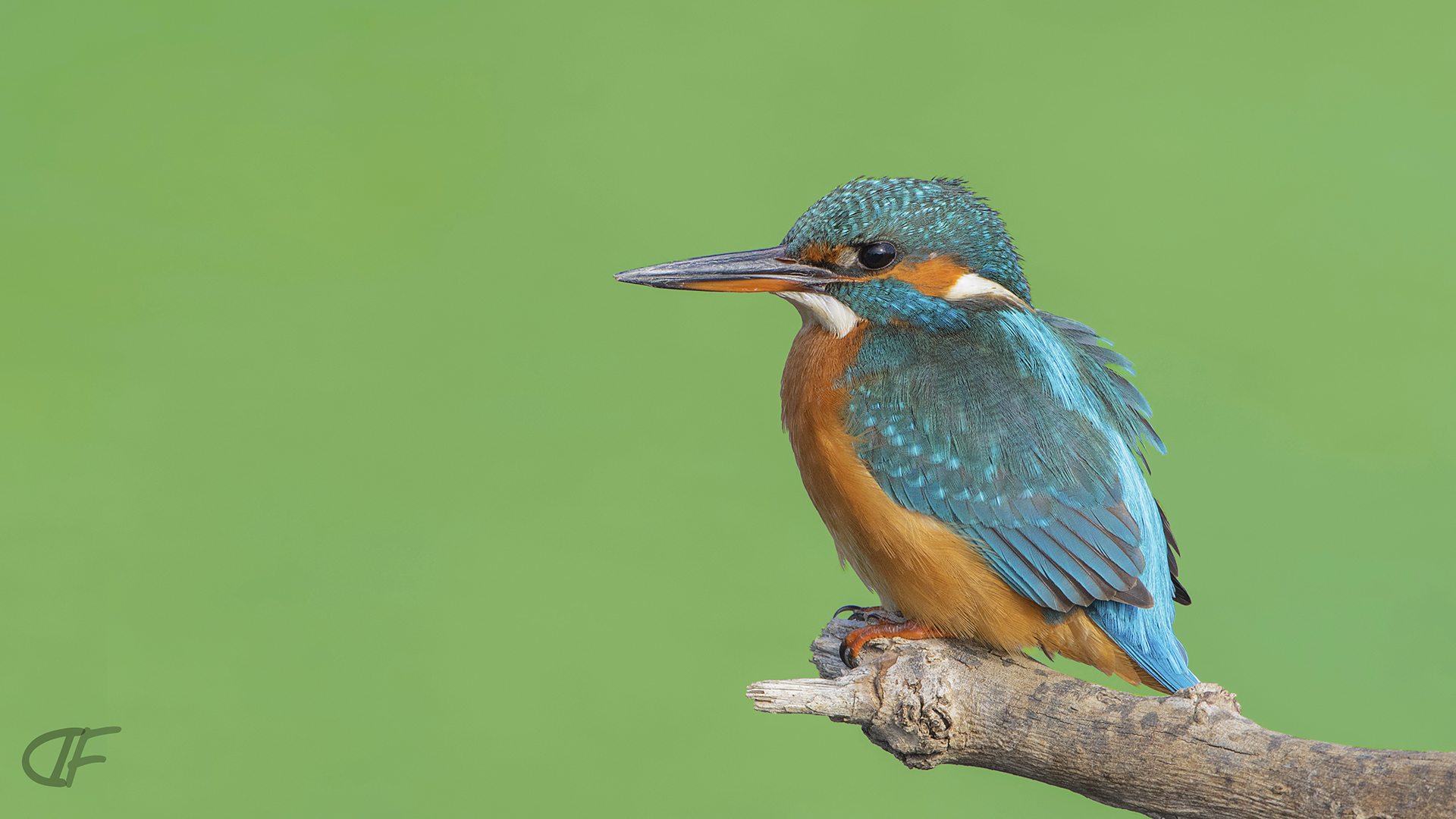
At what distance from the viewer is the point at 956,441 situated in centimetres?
215

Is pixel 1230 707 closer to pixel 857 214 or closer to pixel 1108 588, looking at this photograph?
pixel 1108 588

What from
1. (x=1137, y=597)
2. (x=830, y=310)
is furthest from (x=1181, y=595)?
(x=830, y=310)

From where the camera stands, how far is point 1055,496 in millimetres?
2125

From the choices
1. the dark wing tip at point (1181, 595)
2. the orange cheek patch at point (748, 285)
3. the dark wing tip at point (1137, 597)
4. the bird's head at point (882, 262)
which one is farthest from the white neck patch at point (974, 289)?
the dark wing tip at point (1181, 595)

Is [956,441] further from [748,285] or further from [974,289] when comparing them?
[748,285]

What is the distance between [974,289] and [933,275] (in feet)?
0.32

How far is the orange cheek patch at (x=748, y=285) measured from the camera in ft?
7.47

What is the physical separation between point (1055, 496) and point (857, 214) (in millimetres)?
615

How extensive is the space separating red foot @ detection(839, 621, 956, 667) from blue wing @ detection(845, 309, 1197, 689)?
0.21 metres

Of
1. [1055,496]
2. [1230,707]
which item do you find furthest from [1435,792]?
[1055,496]

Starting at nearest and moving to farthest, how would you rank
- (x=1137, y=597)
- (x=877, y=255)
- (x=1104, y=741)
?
(x=1104, y=741) → (x=1137, y=597) → (x=877, y=255)

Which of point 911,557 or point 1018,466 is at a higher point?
point 1018,466

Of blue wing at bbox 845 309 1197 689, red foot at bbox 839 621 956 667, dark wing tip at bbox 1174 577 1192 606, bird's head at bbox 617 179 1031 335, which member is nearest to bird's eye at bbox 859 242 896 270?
bird's head at bbox 617 179 1031 335

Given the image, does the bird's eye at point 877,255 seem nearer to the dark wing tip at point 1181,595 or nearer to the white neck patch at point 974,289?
the white neck patch at point 974,289
